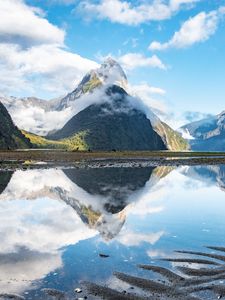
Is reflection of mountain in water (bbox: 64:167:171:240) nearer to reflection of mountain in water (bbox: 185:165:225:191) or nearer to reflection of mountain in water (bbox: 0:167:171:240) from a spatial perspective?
reflection of mountain in water (bbox: 0:167:171:240)

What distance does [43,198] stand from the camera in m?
46.8

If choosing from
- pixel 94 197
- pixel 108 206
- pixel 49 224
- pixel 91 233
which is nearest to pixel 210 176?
pixel 94 197

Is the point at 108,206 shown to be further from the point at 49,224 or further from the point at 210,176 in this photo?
the point at 210,176

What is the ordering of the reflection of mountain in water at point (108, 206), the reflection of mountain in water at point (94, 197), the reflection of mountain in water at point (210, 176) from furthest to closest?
the reflection of mountain in water at point (210, 176) < the reflection of mountain in water at point (94, 197) < the reflection of mountain in water at point (108, 206)

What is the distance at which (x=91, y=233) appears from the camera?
1088 inches

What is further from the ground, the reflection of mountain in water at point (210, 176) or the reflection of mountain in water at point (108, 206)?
the reflection of mountain in water at point (210, 176)

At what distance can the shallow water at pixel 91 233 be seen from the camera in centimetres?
1816

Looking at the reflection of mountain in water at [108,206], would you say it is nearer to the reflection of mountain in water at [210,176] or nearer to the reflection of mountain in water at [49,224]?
the reflection of mountain in water at [49,224]

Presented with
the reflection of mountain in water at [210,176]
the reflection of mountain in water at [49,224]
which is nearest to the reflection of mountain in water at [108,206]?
the reflection of mountain in water at [49,224]

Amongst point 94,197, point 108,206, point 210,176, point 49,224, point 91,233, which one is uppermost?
point 210,176

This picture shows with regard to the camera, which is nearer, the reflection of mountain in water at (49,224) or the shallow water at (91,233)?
the shallow water at (91,233)

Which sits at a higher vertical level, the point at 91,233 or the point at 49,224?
the point at 49,224

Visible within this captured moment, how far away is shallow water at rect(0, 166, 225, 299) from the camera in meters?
18.2

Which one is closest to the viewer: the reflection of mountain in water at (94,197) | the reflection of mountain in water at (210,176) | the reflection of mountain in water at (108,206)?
the reflection of mountain in water at (108,206)
